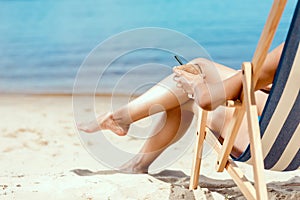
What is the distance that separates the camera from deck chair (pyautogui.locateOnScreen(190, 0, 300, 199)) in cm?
164

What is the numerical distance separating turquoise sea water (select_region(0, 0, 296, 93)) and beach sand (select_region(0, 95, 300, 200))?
1.57 metres

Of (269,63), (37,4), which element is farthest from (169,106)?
(37,4)

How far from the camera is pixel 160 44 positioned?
25.0ft

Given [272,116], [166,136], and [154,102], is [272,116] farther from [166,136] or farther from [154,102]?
[166,136]

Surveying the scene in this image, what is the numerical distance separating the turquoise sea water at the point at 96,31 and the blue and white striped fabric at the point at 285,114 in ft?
11.6

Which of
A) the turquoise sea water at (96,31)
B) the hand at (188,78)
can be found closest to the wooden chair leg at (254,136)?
the hand at (188,78)

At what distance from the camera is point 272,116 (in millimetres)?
1850

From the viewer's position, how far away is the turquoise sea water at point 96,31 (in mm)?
6414

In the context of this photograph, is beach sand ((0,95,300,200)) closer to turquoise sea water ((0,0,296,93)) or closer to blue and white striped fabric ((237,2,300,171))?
blue and white striped fabric ((237,2,300,171))

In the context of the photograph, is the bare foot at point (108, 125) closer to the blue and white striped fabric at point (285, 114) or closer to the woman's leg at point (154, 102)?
the woman's leg at point (154, 102)

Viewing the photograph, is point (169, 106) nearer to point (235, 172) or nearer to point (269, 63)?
point (235, 172)

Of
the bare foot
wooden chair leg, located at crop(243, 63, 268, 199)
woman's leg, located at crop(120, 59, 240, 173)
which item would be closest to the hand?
wooden chair leg, located at crop(243, 63, 268, 199)

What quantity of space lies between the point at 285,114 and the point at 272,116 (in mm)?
40

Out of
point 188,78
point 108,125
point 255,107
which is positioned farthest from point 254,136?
point 108,125
